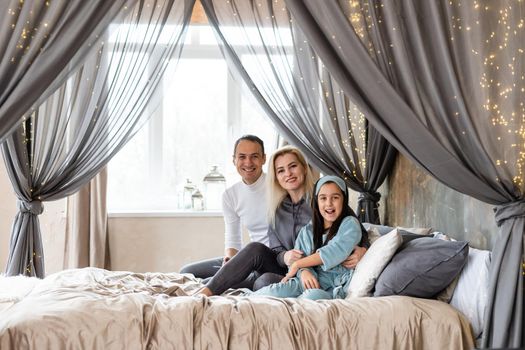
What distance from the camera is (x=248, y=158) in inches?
157

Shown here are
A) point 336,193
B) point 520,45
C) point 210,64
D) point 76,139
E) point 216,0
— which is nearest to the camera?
point 520,45

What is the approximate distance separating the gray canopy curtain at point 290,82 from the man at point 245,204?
383 mm

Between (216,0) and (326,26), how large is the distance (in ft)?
3.89

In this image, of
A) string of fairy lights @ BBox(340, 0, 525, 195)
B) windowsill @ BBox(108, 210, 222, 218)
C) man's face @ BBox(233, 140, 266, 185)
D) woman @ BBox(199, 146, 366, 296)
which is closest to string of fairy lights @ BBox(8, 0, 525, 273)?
string of fairy lights @ BBox(340, 0, 525, 195)

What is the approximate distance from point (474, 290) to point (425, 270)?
20 centimetres

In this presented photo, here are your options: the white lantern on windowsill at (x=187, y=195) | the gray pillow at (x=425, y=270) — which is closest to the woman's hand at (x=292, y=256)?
the gray pillow at (x=425, y=270)

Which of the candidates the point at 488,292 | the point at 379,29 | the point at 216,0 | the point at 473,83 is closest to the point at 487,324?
the point at 488,292

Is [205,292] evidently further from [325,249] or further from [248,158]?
[248,158]

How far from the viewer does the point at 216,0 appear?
3.46m

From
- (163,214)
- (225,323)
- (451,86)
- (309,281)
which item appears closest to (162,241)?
(163,214)

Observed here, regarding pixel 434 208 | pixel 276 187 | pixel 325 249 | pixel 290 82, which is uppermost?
pixel 290 82

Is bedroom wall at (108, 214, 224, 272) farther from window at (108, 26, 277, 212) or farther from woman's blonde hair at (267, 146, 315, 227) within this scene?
woman's blonde hair at (267, 146, 315, 227)

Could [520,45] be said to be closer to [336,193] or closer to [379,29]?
[379,29]

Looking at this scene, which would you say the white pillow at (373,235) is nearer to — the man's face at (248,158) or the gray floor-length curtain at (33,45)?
the man's face at (248,158)
